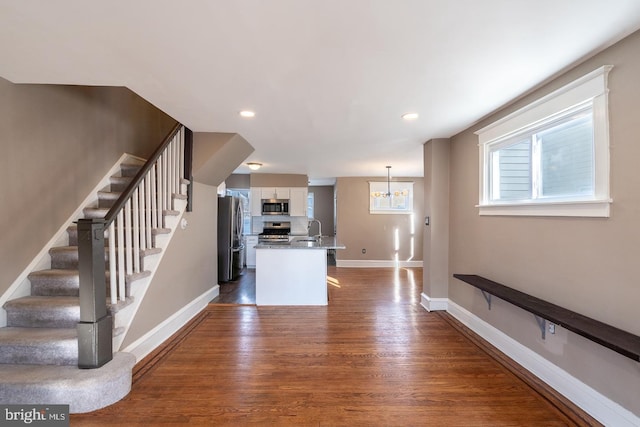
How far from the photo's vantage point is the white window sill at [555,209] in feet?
5.84

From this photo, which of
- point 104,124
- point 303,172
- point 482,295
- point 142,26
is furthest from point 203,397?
point 303,172

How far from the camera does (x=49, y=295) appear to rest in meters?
2.42

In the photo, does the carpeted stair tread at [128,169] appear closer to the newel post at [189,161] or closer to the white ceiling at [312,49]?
the newel post at [189,161]

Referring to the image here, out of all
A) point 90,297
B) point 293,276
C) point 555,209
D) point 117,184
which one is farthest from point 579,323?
point 117,184

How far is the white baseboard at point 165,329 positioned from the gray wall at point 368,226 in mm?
4066

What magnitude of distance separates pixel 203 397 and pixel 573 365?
268 centimetres

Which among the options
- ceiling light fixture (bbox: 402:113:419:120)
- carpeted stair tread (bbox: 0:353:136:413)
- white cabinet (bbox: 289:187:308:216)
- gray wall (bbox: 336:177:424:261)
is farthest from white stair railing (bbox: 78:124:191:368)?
gray wall (bbox: 336:177:424:261)

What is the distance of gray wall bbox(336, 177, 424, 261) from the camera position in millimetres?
7301

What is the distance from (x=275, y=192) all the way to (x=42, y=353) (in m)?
5.32

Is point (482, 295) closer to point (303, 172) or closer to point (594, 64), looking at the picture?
point (594, 64)

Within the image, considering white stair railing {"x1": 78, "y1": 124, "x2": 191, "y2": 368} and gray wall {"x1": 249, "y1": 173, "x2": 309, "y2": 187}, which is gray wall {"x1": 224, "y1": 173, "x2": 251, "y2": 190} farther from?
white stair railing {"x1": 78, "y1": 124, "x2": 191, "y2": 368}

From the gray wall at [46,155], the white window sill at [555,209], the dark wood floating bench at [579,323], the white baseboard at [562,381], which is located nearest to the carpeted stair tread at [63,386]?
the gray wall at [46,155]

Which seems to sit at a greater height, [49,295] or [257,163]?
[257,163]

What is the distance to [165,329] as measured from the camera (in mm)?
2988
